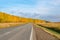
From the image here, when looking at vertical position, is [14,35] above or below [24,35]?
above

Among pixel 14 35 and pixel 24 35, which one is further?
pixel 24 35

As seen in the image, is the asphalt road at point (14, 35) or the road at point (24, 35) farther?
the road at point (24, 35)

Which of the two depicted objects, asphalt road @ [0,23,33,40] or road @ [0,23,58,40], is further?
road @ [0,23,58,40]
